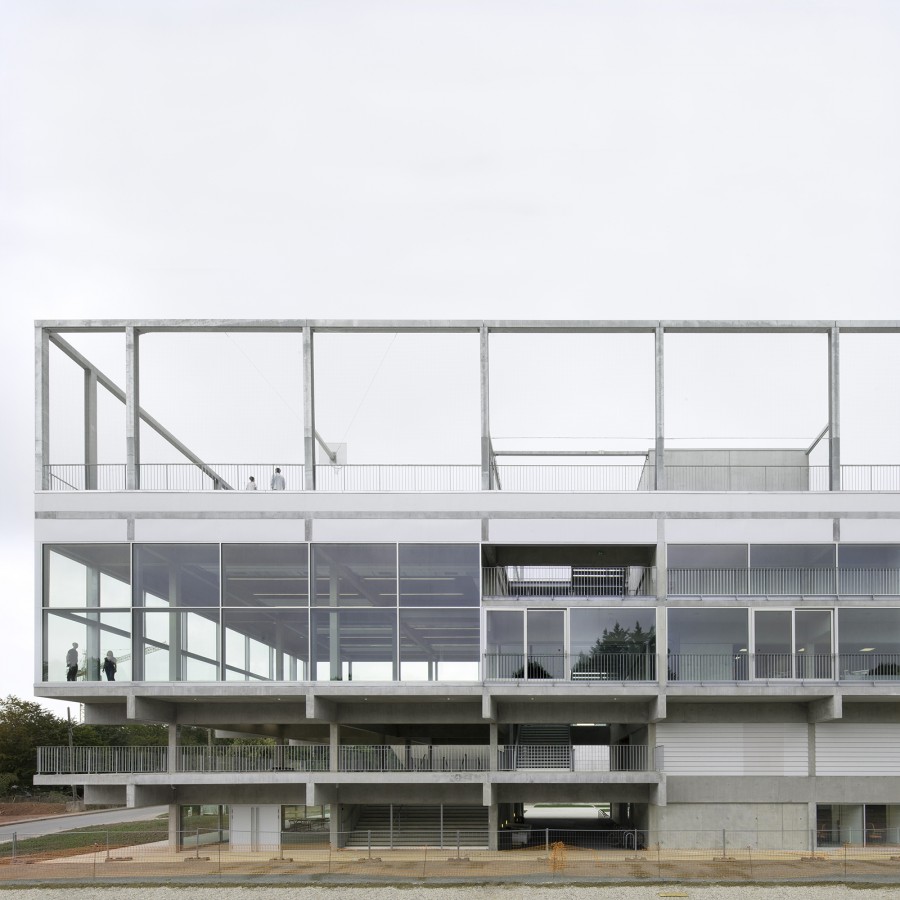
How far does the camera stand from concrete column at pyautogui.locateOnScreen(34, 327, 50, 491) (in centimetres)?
3934

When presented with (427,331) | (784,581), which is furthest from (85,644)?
(784,581)

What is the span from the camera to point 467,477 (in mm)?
40500

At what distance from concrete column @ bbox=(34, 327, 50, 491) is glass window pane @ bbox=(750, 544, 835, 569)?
2602 cm

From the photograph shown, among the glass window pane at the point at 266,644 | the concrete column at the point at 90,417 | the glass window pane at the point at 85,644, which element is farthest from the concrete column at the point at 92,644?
the concrete column at the point at 90,417

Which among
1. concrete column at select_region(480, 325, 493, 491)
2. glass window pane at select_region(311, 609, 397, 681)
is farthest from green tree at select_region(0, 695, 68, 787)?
concrete column at select_region(480, 325, 493, 491)

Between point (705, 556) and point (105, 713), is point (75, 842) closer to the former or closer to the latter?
point (105, 713)

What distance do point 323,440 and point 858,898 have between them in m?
26.5

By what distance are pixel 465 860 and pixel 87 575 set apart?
54.6 ft

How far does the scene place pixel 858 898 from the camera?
29.5 m

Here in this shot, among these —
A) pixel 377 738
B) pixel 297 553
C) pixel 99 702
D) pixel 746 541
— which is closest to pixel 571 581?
pixel 746 541

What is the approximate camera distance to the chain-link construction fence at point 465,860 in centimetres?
3309

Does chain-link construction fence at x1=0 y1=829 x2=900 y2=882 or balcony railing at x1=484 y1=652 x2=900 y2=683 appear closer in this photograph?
chain-link construction fence at x1=0 y1=829 x2=900 y2=882

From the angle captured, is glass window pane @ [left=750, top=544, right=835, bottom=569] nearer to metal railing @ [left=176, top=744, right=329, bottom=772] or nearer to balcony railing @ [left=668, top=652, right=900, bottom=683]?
balcony railing @ [left=668, top=652, right=900, bottom=683]

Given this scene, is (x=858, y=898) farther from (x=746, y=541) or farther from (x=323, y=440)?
(x=323, y=440)
